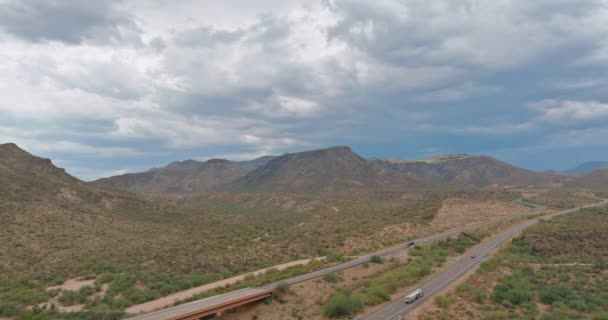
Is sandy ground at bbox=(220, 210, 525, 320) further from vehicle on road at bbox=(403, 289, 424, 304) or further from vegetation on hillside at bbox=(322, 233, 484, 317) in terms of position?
vehicle on road at bbox=(403, 289, 424, 304)

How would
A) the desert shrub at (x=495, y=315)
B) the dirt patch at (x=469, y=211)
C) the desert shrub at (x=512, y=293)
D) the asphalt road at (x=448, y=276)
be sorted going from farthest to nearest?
1. the dirt patch at (x=469, y=211)
2. the desert shrub at (x=512, y=293)
3. the asphalt road at (x=448, y=276)
4. the desert shrub at (x=495, y=315)

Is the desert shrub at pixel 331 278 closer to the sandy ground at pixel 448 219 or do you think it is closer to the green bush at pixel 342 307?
the green bush at pixel 342 307

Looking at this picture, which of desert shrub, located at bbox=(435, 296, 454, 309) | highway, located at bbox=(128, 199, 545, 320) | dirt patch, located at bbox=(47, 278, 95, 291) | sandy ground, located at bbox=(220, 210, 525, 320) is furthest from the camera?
dirt patch, located at bbox=(47, 278, 95, 291)

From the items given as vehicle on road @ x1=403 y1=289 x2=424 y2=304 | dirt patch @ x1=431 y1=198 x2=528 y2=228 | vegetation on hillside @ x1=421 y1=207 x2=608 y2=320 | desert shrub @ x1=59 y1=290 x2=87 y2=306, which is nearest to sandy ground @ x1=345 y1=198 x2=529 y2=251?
dirt patch @ x1=431 y1=198 x2=528 y2=228

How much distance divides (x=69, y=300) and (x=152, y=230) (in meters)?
49.3

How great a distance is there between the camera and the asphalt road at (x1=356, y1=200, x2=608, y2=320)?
28734 mm

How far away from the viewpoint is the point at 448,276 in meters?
39.2

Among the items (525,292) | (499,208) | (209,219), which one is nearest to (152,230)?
(209,219)

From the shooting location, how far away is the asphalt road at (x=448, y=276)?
94.3 feet

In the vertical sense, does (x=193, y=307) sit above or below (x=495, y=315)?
above

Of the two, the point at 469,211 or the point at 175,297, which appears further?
the point at 469,211

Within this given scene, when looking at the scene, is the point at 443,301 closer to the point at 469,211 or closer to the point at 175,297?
the point at 175,297

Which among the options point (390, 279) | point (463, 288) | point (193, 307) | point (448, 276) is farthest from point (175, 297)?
point (448, 276)

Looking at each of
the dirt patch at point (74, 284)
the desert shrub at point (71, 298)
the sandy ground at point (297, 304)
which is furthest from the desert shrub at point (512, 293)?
the dirt patch at point (74, 284)
